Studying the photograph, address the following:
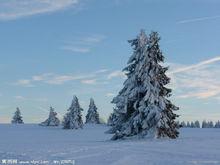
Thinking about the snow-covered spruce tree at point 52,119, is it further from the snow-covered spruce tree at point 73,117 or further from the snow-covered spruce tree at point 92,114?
the snow-covered spruce tree at point 92,114

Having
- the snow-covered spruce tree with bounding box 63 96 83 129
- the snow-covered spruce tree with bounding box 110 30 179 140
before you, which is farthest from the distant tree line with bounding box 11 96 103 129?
the snow-covered spruce tree with bounding box 110 30 179 140

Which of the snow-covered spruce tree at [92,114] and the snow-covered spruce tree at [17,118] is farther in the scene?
the snow-covered spruce tree at [17,118]

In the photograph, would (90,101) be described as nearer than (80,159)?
No

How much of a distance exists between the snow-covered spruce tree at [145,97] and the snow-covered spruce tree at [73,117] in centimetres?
4632

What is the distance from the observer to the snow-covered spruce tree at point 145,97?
3638 centimetres

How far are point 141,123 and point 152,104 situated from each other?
179 cm

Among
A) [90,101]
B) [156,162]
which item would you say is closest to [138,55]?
[156,162]

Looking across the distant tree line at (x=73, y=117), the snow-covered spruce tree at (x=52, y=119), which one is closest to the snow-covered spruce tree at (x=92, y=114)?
the distant tree line at (x=73, y=117)

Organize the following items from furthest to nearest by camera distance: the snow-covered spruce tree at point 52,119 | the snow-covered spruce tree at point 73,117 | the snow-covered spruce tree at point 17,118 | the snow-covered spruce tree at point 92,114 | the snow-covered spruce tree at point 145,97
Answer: the snow-covered spruce tree at point 17,118 → the snow-covered spruce tree at point 92,114 → the snow-covered spruce tree at point 52,119 → the snow-covered spruce tree at point 73,117 → the snow-covered spruce tree at point 145,97

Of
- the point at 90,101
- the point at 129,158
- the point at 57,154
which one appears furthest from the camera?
the point at 90,101

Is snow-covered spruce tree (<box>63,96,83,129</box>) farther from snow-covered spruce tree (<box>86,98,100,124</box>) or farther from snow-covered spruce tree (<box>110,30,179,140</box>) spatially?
snow-covered spruce tree (<box>110,30,179,140</box>)

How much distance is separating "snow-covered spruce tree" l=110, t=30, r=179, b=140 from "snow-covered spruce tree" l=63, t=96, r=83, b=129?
46.3 m

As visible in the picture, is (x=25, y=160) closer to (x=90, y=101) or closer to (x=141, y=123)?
(x=141, y=123)

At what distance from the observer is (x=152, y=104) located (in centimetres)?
3641
